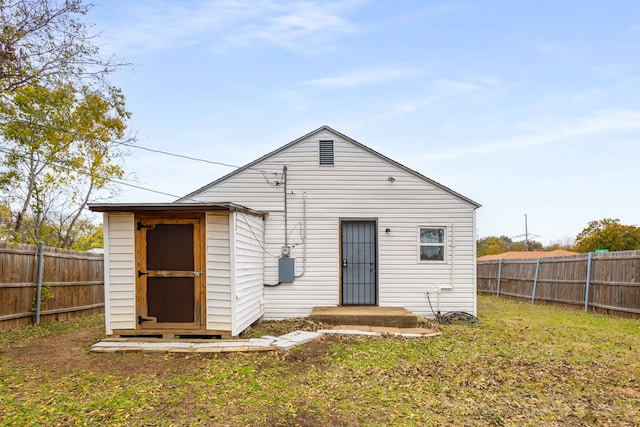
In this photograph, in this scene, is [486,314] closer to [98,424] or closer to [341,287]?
[341,287]

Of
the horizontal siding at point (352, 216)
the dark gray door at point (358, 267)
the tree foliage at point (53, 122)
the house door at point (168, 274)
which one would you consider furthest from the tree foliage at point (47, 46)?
the dark gray door at point (358, 267)

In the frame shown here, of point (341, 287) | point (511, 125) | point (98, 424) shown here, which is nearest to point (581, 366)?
point (341, 287)

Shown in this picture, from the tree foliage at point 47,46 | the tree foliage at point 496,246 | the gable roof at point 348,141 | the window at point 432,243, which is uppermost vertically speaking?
the tree foliage at point 47,46

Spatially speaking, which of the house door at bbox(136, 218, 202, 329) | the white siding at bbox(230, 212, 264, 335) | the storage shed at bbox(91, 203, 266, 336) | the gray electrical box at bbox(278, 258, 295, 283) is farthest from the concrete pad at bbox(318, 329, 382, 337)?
the house door at bbox(136, 218, 202, 329)

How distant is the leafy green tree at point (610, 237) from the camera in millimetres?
30922

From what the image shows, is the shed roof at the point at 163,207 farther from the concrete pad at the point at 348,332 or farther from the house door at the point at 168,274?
the concrete pad at the point at 348,332

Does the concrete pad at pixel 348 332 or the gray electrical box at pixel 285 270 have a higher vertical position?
the gray electrical box at pixel 285 270

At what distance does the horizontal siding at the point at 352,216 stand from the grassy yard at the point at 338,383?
2.30m

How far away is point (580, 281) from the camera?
38.5ft

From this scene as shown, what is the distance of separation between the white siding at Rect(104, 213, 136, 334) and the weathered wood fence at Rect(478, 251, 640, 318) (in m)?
10.9

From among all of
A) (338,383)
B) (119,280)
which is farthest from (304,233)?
(338,383)

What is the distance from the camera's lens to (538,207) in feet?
160

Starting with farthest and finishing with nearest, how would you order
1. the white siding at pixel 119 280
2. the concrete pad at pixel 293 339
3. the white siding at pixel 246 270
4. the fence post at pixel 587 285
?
1. the fence post at pixel 587 285
2. the white siding at pixel 246 270
3. the white siding at pixel 119 280
4. the concrete pad at pixel 293 339

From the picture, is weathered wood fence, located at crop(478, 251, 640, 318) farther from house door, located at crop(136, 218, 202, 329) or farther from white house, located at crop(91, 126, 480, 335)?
house door, located at crop(136, 218, 202, 329)
